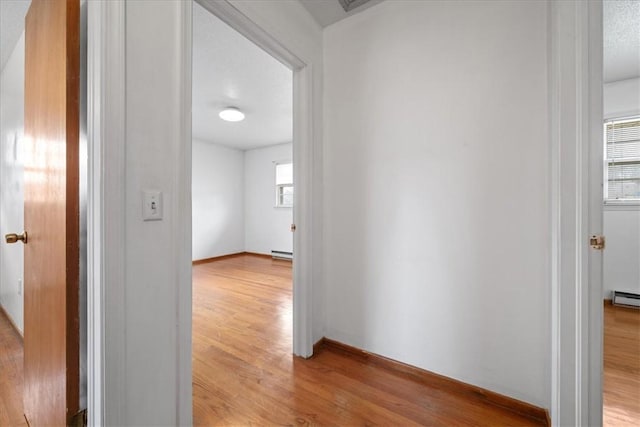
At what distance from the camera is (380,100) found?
5.77ft

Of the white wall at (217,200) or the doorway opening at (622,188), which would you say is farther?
the white wall at (217,200)

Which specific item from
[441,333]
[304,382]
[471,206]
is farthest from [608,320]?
[304,382]

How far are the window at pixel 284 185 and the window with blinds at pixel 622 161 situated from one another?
187 inches

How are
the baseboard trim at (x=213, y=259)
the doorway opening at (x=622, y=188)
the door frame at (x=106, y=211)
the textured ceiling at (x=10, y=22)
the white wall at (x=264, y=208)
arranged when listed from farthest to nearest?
the white wall at (x=264, y=208), the baseboard trim at (x=213, y=259), the doorway opening at (x=622, y=188), the textured ceiling at (x=10, y=22), the door frame at (x=106, y=211)

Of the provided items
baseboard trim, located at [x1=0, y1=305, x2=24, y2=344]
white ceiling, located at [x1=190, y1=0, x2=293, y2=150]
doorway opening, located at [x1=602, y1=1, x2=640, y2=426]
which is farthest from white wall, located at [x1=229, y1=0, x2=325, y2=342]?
doorway opening, located at [x1=602, y1=1, x2=640, y2=426]

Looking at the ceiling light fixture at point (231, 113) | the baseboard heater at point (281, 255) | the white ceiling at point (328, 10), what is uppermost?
the white ceiling at point (328, 10)

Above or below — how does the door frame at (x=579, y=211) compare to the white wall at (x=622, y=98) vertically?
below

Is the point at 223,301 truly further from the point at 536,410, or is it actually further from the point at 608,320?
the point at 608,320

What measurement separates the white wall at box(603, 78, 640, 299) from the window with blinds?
124 millimetres

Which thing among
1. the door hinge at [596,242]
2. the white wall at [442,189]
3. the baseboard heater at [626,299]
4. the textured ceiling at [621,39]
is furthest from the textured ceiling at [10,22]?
the baseboard heater at [626,299]

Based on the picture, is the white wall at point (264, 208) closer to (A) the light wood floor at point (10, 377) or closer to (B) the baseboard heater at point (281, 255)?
(B) the baseboard heater at point (281, 255)

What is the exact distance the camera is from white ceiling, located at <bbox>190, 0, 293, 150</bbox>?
2070mm

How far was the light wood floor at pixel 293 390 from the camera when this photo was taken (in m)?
1.29

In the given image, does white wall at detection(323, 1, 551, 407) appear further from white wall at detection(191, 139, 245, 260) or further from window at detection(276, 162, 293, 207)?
white wall at detection(191, 139, 245, 260)
